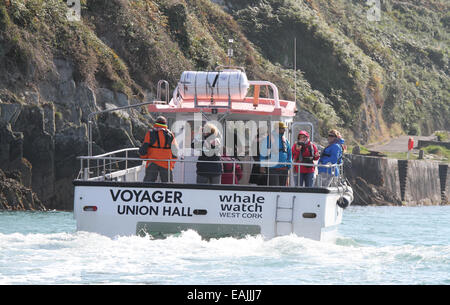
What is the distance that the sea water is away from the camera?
1216 cm

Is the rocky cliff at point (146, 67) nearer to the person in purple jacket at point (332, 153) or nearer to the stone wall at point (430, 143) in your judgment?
the stone wall at point (430, 143)

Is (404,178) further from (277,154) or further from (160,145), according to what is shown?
(160,145)

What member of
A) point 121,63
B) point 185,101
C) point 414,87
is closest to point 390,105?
point 414,87

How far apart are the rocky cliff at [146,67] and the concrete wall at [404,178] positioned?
154 inches

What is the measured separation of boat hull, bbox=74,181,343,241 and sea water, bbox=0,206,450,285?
20cm

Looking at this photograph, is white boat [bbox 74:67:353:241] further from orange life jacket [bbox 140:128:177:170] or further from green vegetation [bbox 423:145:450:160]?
green vegetation [bbox 423:145:450:160]

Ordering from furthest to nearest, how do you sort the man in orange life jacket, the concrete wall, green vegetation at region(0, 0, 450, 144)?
the concrete wall < green vegetation at region(0, 0, 450, 144) < the man in orange life jacket

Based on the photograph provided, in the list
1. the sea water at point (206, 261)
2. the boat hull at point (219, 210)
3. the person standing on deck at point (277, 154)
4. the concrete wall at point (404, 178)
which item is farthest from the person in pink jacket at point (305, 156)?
the concrete wall at point (404, 178)

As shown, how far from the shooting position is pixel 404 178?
1826 inches

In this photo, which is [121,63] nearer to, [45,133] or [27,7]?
[27,7]

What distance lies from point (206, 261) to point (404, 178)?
34663 mm

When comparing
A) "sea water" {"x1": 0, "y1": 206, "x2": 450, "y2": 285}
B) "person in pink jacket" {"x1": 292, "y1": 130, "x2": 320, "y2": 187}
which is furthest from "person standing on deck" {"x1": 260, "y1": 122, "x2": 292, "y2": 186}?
"sea water" {"x1": 0, "y1": 206, "x2": 450, "y2": 285}

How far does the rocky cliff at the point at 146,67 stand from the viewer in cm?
2755
